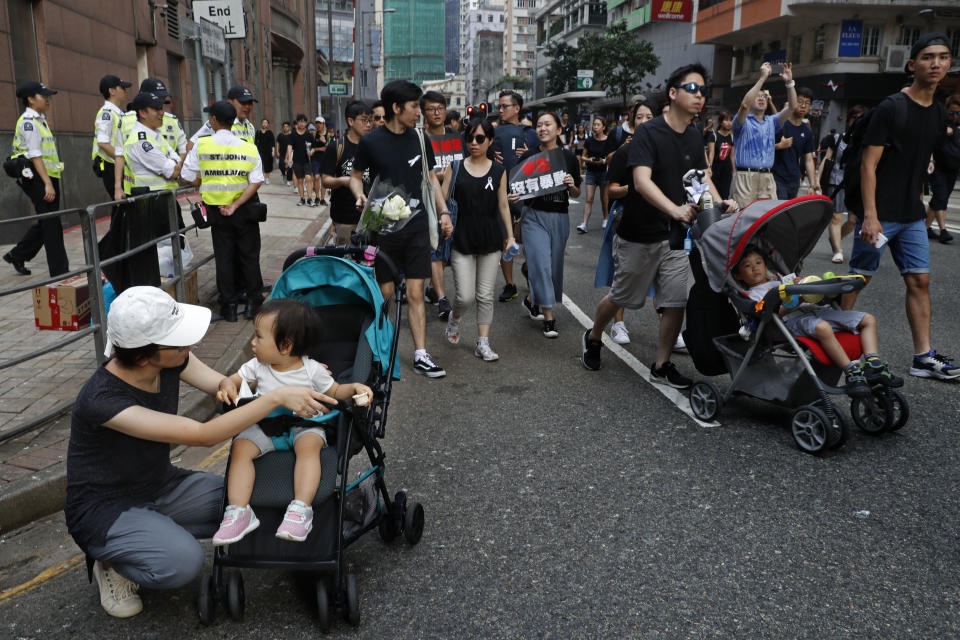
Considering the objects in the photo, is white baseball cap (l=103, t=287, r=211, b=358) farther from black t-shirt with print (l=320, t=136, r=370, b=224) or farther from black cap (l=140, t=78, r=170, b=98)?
black cap (l=140, t=78, r=170, b=98)

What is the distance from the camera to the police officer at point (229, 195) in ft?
23.2

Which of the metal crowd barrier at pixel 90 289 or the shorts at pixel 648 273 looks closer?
the metal crowd barrier at pixel 90 289

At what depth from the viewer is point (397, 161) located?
5965 millimetres

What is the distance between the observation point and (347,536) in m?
3.12

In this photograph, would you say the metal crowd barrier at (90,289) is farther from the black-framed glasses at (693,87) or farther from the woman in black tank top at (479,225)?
the black-framed glasses at (693,87)

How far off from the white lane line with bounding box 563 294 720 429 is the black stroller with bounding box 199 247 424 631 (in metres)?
2.21

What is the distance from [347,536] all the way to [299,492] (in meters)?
0.33

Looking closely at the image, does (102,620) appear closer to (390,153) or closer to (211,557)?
(211,557)

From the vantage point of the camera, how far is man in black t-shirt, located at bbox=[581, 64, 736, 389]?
5.29 metres

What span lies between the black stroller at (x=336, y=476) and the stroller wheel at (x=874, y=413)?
268 cm

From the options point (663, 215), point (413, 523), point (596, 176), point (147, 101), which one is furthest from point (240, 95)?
point (596, 176)

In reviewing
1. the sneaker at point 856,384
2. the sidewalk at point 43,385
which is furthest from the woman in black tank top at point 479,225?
the sneaker at point 856,384

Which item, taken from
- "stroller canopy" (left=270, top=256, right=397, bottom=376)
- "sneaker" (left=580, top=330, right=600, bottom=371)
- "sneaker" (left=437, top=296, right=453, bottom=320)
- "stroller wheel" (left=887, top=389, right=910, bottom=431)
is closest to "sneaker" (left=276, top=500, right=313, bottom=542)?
"stroller canopy" (left=270, top=256, right=397, bottom=376)

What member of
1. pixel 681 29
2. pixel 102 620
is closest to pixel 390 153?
pixel 102 620
